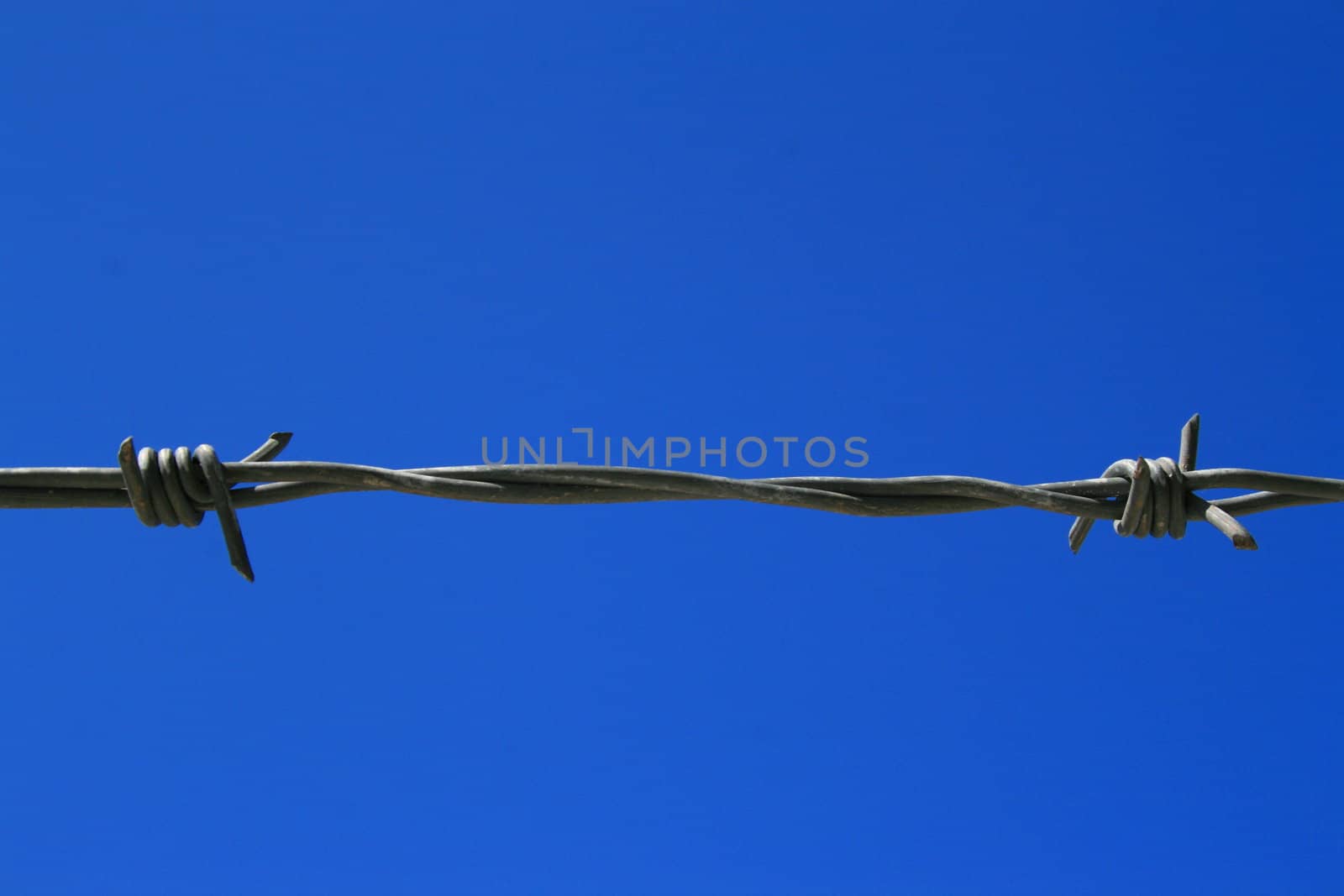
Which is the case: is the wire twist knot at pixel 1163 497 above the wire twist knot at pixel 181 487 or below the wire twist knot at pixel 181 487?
above

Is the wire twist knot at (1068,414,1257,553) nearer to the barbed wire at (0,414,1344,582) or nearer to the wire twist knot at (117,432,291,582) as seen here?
the barbed wire at (0,414,1344,582)

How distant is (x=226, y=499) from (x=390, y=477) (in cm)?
38

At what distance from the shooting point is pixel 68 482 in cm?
313

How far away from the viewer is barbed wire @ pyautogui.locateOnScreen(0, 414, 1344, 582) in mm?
3107

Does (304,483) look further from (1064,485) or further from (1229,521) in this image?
(1229,521)

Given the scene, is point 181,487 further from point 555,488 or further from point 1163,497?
point 1163,497

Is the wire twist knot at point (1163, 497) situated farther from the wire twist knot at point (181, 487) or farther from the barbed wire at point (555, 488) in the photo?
the wire twist knot at point (181, 487)

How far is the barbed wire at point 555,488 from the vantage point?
3107 millimetres

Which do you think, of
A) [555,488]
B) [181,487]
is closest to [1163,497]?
[555,488]

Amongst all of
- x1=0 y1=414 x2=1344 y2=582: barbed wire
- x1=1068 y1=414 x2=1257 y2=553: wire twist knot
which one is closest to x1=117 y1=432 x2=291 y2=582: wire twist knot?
x1=0 y1=414 x2=1344 y2=582: barbed wire

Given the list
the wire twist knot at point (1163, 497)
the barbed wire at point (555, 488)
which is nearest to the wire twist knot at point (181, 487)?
the barbed wire at point (555, 488)

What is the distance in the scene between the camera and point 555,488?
316cm

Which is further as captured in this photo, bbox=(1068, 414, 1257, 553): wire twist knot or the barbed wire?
bbox=(1068, 414, 1257, 553): wire twist knot

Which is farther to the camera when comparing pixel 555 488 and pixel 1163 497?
pixel 1163 497
